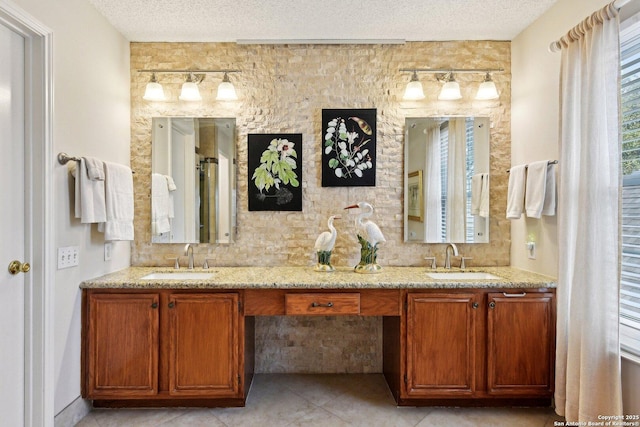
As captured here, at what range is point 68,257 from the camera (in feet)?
6.53

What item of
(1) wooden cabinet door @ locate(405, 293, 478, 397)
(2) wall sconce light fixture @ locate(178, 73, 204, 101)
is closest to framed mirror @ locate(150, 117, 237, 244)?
(2) wall sconce light fixture @ locate(178, 73, 204, 101)

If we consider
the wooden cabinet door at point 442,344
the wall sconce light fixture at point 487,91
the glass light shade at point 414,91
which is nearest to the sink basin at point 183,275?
the wooden cabinet door at point 442,344

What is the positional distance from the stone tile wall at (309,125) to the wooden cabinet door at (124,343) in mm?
611

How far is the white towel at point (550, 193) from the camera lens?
2.20m

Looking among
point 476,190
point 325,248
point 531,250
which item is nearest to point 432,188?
point 476,190

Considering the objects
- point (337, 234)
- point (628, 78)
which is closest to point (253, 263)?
point (337, 234)

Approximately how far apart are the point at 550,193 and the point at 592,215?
0.47 meters

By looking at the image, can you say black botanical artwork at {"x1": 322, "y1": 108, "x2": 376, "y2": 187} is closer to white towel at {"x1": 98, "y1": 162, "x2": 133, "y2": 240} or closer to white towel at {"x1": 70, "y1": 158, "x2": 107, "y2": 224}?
white towel at {"x1": 98, "y1": 162, "x2": 133, "y2": 240}

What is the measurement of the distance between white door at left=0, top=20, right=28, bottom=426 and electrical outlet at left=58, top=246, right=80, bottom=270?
7.5 inches

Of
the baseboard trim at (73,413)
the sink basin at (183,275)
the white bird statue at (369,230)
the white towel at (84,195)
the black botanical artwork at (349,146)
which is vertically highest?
the black botanical artwork at (349,146)

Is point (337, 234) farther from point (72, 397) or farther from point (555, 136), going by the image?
point (72, 397)

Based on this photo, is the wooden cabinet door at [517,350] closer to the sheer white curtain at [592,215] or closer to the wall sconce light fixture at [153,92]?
the sheer white curtain at [592,215]

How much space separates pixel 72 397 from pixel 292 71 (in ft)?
8.56

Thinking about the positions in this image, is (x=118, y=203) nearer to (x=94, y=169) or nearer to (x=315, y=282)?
(x=94, y=169)
